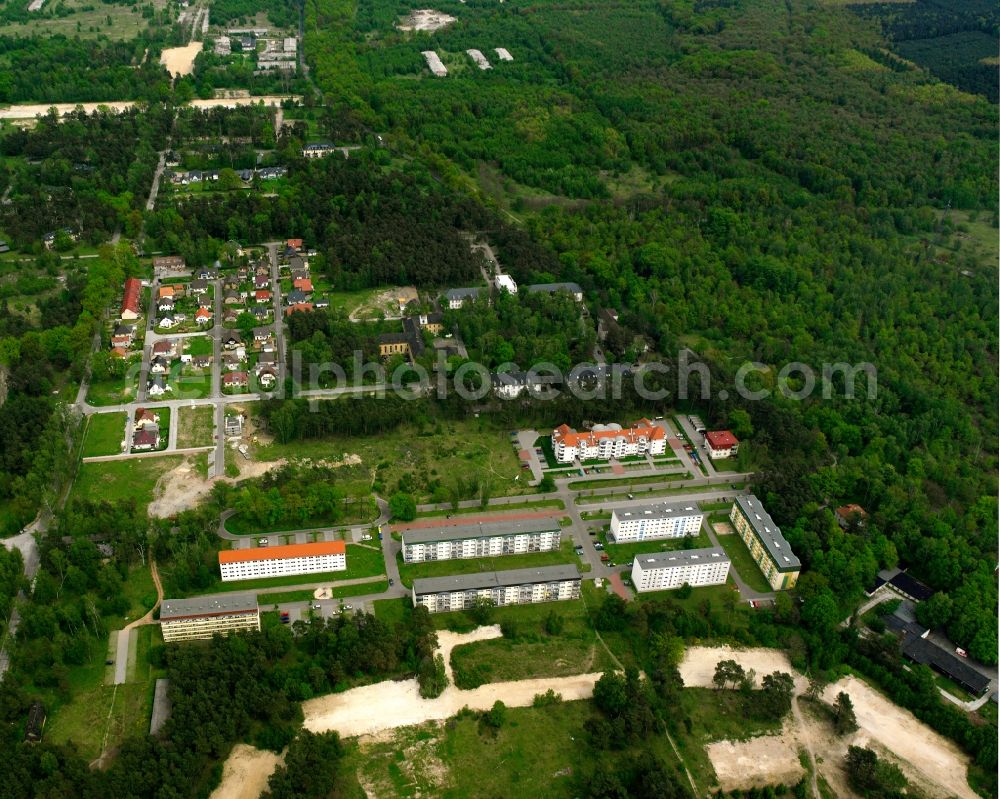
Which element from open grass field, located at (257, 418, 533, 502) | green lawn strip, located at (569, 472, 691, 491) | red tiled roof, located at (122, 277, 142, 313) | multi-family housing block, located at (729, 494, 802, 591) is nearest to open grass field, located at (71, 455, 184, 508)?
open grass field, located at (257, 418, 533, 502)

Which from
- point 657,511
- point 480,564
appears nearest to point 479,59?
point 657,511

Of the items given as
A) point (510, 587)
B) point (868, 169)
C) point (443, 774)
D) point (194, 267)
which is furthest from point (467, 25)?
point (443, 774)

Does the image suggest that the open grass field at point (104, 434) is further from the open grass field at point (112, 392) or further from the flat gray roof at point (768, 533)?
the flat gray roof at point (768, 533)

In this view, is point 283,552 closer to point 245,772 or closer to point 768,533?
point 245,772

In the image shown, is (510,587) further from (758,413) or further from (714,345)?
(714,345)

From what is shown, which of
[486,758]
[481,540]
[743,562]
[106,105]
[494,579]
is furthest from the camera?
[106,105]
